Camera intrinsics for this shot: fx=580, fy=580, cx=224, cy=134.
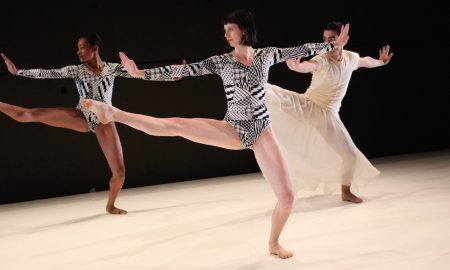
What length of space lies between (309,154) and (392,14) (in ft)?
11.1

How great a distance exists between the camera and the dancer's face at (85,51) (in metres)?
4.90

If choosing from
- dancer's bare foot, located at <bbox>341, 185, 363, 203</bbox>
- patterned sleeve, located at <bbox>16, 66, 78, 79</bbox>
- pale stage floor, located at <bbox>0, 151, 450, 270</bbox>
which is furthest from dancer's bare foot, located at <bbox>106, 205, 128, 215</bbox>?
dancer's bare foot, located at <bbox>341, 185, 363, 203</bbox>

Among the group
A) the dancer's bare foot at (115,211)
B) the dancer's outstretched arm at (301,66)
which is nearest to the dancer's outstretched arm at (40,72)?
the dancer's bare foot at (115,211)

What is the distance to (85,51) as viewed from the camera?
16.1 feet

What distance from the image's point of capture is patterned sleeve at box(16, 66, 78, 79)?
4.80 meters

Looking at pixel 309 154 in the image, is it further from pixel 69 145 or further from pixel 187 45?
pixel 69 145

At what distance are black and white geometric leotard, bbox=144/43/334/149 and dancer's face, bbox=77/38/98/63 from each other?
1.91 meters

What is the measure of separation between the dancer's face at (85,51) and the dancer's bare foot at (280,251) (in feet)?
8.25

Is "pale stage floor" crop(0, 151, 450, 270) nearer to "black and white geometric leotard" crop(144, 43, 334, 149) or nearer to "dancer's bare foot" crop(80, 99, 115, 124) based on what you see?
"black and white geometric leotard" crop(144, 43, 334, 149)

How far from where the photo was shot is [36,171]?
Answer: 627 centimetres

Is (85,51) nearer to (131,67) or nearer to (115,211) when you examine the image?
(115,211)

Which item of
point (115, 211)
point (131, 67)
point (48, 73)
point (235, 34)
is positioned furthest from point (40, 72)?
point (235, 34)

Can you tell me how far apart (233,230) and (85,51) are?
2.04 m

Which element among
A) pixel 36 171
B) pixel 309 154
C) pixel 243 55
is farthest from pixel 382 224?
pixel 36 171
